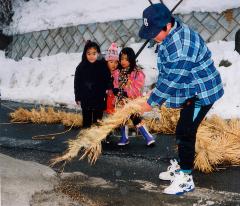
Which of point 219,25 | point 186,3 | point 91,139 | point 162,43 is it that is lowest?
point 91,139

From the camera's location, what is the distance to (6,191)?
3.42 m

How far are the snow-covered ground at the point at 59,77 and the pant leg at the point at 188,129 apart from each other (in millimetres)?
3019

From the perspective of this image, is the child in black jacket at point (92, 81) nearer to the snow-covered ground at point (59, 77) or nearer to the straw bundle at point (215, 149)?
the straw bundle at point (215, 149)

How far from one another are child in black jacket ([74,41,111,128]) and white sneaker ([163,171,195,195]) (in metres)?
2.25

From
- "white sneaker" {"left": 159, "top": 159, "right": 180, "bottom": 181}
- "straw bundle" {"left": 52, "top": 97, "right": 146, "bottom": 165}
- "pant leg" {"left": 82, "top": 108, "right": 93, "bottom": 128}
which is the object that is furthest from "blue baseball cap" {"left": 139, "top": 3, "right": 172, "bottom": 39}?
"pant leg" {"left": 82, "top": 108, "right": 93, "bottom": 128}

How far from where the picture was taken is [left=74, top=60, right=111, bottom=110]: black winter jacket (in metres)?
5.73

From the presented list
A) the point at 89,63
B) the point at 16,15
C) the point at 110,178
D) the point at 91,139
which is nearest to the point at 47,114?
the point at 89,63

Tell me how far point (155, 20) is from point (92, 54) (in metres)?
2.38

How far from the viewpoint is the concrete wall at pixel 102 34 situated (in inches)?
329

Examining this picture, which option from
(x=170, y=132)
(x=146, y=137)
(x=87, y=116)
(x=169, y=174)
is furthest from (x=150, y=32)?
(x=170, y=132)

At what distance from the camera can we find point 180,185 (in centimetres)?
371

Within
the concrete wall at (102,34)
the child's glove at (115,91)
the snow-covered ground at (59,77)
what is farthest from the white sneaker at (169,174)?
the concrete wall at (102,34)

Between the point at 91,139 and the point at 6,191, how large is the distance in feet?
2.66

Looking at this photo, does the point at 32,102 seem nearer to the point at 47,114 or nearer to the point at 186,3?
the point at 47,114
